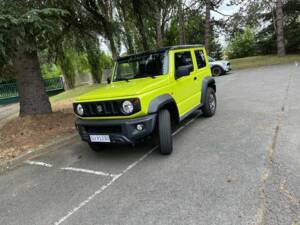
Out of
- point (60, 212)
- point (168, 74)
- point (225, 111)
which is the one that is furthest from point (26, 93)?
point (225, 111)

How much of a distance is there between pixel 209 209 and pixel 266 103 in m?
5.37

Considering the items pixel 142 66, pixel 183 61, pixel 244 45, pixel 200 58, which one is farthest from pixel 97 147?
pixel 244 45

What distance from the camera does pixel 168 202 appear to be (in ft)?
10.2

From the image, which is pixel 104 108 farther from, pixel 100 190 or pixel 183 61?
pixel 183 61

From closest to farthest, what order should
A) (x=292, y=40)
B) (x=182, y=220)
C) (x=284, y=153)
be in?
(x=182, y=220) → (x=284, y=153) → (x=292, y=40)

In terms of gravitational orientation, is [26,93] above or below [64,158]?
above

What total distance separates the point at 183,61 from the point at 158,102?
5.65ft

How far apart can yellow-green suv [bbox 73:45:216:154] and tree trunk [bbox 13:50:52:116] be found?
3.12 meters

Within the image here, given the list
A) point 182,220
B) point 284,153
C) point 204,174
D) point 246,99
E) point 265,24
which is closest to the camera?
point 182,220

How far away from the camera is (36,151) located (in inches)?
220

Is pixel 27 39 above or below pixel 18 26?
below

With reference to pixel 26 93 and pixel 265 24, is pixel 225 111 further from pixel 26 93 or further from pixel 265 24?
A: pixel 265 24

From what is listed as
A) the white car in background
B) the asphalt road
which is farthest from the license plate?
the white car in background

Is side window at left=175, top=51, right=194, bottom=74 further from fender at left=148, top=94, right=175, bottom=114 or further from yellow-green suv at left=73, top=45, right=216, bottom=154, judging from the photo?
fender at left=148, top=94, right=175, bottom=114
